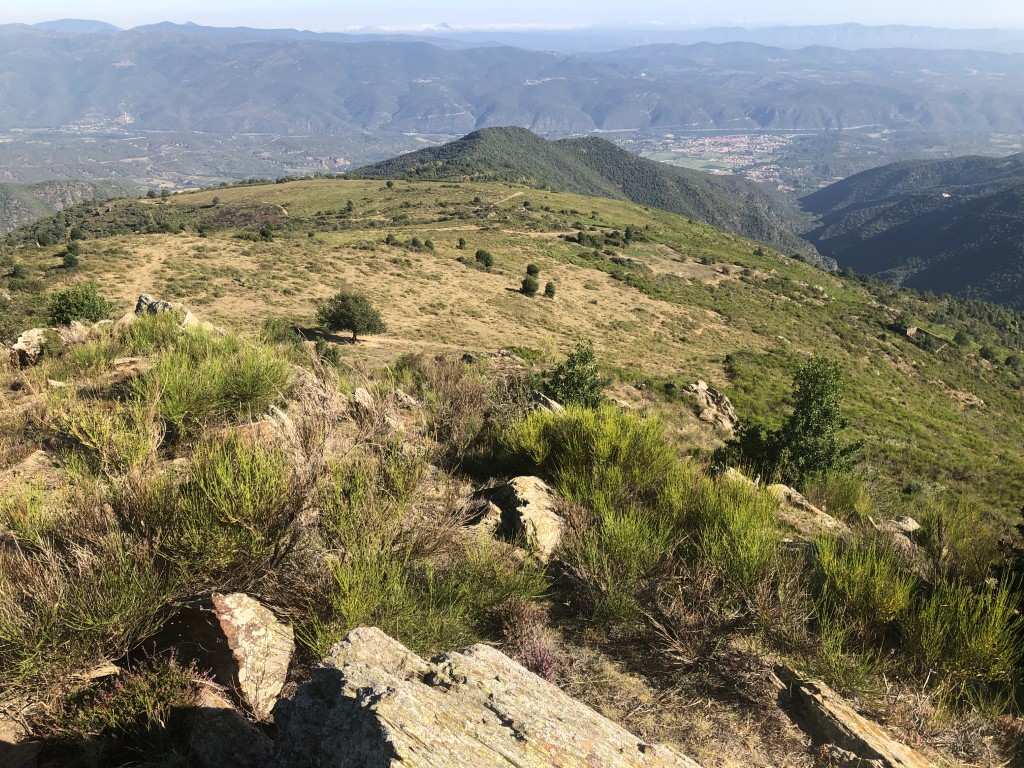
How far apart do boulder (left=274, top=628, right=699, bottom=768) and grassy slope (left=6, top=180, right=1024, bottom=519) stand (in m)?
16.3

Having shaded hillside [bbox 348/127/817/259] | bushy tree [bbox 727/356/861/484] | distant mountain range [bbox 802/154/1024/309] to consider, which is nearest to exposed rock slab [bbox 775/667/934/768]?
bushy tree [bbox 727/356/861/484]

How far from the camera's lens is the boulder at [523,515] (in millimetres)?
5316

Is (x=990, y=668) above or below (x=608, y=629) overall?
above

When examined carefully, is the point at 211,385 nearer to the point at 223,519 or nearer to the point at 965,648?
the point at 223,519

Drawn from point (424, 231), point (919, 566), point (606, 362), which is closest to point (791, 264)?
point (424, 231)

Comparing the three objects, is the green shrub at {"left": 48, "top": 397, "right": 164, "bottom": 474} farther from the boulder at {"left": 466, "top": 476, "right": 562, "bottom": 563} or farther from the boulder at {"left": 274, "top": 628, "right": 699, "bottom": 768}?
the boulder at {"left": 466, "top": 476, "right": 562, "bottom": 563}

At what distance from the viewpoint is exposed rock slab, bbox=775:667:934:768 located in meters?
3.23

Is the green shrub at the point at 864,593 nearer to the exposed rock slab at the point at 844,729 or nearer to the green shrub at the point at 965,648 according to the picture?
the green shrub at the point at 965,648

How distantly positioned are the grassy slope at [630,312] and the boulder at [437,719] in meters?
16.3

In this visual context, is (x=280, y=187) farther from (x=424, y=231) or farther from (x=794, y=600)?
(x=794, y=600)

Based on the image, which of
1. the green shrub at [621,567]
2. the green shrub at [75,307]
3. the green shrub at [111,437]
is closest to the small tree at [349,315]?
the green shrub at [75,307]

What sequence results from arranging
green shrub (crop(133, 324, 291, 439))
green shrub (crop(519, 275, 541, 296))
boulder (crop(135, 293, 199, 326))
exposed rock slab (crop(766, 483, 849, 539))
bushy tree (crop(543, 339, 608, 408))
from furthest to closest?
1. green shrub (crop(519, 275, 541, 296))
2. bushy tree (crop(543, 339, 608, 408))
3. boulder (crop(135, 293, 199, 326))
4. exposed rock slab (crop(766, 483, 849, 539))
5. green shrub (crop(133, 324, 291, 439))

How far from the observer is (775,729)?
3.54 metres

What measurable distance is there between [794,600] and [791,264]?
8572cm
